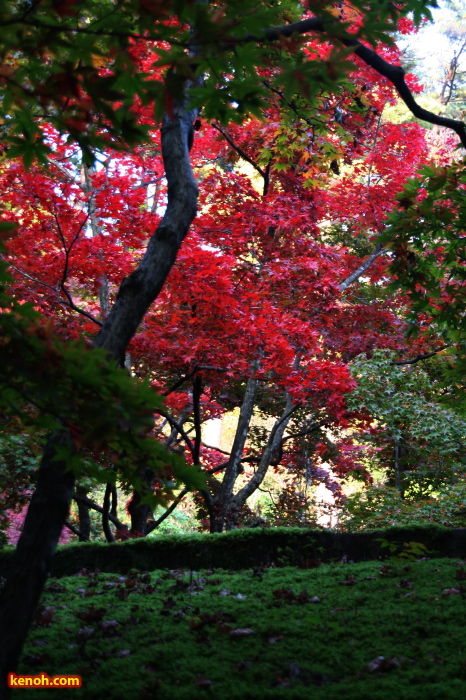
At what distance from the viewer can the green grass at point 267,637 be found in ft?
8.82

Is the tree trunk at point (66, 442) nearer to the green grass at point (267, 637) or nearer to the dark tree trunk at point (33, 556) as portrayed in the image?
the dark tree trunk at point (33, 556)

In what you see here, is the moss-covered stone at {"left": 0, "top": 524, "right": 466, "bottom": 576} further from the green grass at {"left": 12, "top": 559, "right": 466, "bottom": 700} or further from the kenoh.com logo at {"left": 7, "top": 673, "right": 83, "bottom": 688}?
the kenoh.com logo at {"left": 7, "top": 673, "right": 83, "bottom": 688}

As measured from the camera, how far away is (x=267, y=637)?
342 centimetres

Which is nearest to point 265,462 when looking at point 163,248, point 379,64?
point 163,248

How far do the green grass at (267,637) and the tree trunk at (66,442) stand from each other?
0.46 m

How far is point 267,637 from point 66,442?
172cm

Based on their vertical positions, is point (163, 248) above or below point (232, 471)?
above

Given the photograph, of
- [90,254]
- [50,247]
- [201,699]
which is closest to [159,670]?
[201,699]

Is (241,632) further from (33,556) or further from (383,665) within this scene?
(33,556)

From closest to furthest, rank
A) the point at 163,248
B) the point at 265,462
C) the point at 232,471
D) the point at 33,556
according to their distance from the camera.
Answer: the point at 33,556, the point at 163,248, the point at 232,471, the point at 265,462

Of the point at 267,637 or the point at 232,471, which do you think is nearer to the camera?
the point at 267,637

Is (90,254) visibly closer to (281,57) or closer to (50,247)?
(50,247)

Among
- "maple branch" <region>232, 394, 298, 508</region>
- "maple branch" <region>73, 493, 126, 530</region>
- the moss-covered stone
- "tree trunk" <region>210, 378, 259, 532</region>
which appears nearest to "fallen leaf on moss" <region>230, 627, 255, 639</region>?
the moss-covered stone

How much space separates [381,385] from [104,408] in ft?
27.6
